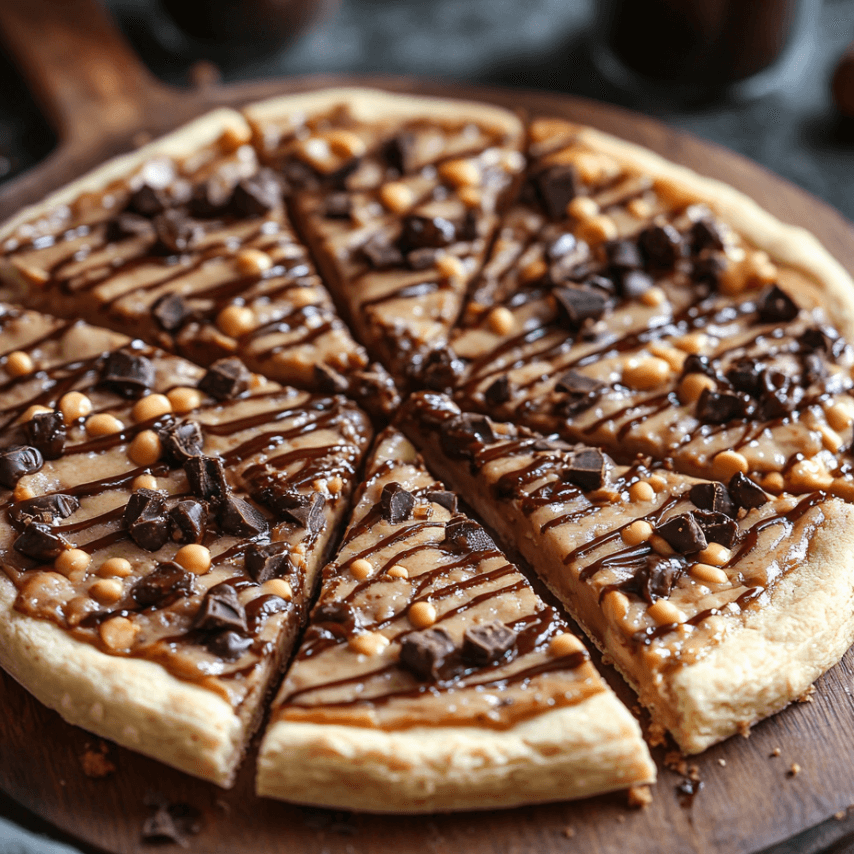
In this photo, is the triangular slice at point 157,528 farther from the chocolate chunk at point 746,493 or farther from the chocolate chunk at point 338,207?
the chocolate chunk at point 746,493

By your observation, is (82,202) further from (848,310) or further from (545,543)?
(848,310)

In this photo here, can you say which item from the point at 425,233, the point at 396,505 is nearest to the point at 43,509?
the point at 396,505

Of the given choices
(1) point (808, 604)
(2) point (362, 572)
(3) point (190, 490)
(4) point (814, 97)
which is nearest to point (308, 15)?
(4) point (814, 97)

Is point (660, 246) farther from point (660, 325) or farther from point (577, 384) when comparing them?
point (577, 384)

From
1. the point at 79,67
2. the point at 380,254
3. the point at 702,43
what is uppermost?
the point at 79,67

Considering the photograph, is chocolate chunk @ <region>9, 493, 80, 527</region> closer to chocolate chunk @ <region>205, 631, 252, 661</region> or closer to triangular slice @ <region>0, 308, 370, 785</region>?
triangular slice @ <region>0, 308, 370, 785</region>

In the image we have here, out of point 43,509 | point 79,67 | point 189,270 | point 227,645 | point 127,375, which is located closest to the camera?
point 227,645

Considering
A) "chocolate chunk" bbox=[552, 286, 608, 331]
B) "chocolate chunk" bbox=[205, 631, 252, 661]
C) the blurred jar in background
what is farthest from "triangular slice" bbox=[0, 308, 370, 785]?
the blurred jar in background
